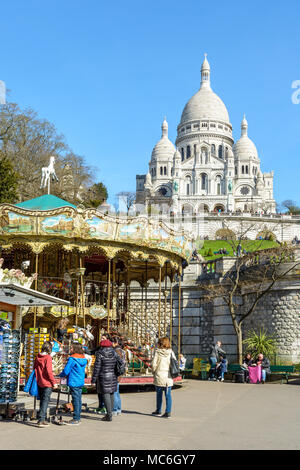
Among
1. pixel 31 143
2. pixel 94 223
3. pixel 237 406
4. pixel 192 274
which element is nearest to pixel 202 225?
pixel 31 143

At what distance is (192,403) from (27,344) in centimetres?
457

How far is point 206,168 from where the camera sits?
126 metres

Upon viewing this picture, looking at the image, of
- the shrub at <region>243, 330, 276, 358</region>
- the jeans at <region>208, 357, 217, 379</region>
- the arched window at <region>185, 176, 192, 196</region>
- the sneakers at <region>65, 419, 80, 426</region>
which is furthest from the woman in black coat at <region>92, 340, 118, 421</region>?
the arched window at <region>185, 176, 192, 196</region>

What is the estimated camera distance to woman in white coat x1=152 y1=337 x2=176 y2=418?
1110cm

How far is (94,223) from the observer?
61.8 ft

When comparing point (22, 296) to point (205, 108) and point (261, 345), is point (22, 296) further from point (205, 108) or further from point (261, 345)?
point (205, 108)

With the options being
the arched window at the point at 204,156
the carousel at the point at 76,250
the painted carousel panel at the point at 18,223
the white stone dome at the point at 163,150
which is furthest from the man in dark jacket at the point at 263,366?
the white stone dome at the point at 163,150

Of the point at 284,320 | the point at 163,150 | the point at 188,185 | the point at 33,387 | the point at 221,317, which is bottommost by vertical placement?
the point at 33,387

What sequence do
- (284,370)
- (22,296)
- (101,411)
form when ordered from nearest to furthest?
(101,411), (22,296), (284,370)

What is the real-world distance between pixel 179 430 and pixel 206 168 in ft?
389

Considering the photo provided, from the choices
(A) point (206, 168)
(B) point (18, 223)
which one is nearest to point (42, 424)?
(B) point (18, 223)

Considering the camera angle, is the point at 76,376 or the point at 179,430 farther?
the point at 76,376

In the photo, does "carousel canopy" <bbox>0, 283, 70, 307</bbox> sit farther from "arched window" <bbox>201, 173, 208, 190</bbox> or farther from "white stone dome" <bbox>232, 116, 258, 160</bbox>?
"white stone dome" <bbox>232, 116, 258, 160</bbox>
